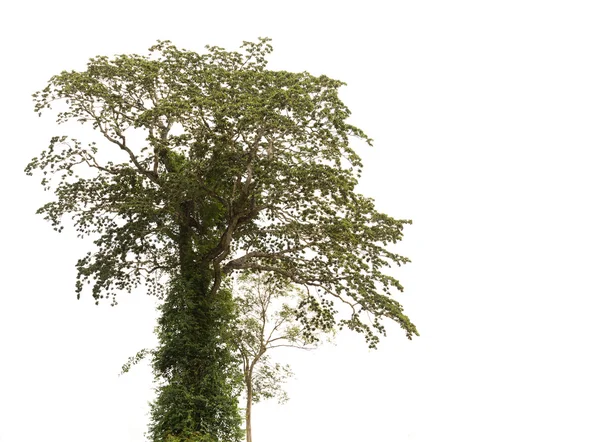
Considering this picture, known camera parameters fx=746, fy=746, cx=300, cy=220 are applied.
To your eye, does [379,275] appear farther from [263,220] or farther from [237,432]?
[237,432]

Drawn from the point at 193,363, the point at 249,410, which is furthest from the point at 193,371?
the point at 249,410

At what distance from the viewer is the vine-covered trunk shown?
69.5 ft

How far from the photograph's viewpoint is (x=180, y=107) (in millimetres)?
19953

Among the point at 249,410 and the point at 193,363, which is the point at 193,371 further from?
the point at 249,410

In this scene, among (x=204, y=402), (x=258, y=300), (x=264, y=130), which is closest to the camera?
(x=264, y=130)

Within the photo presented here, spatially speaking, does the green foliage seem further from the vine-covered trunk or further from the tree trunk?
the tree trunk

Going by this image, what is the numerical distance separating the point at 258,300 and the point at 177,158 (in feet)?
25.8

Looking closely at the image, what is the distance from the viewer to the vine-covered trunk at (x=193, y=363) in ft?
69.5

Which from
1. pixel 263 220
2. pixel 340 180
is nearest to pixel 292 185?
pixel 340 180

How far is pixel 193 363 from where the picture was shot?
71.4 ft

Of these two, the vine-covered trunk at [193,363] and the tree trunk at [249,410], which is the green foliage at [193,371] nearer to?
the vine-covered trunk at [193,363]

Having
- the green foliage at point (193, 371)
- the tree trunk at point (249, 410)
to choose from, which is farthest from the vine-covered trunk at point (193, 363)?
the tree trunk at point (249, 410)

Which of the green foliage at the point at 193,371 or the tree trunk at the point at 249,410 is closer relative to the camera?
the green foliage at the point at 193,371

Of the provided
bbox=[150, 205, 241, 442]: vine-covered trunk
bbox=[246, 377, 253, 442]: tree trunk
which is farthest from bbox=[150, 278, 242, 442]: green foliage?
bbox=[246, 377, 253, 442]: tree trunk
